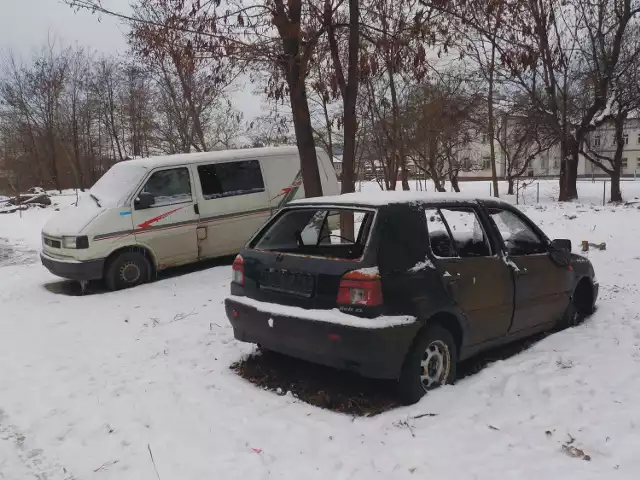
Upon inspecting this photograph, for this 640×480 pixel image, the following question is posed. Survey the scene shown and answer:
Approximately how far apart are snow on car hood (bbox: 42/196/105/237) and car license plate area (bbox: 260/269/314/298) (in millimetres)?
4741

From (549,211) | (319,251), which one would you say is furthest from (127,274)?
(549,211)

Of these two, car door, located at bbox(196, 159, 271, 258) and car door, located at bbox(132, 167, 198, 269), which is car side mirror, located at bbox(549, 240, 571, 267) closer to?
car door, located at bbox(196, 159, 271, 258)

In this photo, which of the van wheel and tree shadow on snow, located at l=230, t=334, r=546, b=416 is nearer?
tree shadow on snow, located at l=230, t=334, r=546, b=416

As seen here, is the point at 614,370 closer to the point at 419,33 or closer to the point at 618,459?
the point at 618,459

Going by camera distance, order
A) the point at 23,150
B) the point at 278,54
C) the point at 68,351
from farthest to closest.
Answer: the point at 23,150 → the point at 278,54 → the point at 68,351

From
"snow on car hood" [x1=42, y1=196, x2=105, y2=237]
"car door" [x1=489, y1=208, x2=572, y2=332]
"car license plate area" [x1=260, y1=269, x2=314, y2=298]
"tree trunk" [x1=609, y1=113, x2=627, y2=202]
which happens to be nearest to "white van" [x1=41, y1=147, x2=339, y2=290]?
"snow on car hood" [x1=42, y1=196, x2=105, y2=237]

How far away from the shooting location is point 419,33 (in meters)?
7.77

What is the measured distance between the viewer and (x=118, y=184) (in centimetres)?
883

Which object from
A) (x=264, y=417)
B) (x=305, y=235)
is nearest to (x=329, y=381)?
(x=264, y=417)

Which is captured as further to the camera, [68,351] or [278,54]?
[278,54]

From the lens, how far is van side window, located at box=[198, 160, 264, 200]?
9.36 m

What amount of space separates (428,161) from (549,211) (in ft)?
41.2

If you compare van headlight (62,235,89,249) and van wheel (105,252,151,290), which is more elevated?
van headlight (62,235,89,249)

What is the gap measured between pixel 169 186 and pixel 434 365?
6.15 metres
